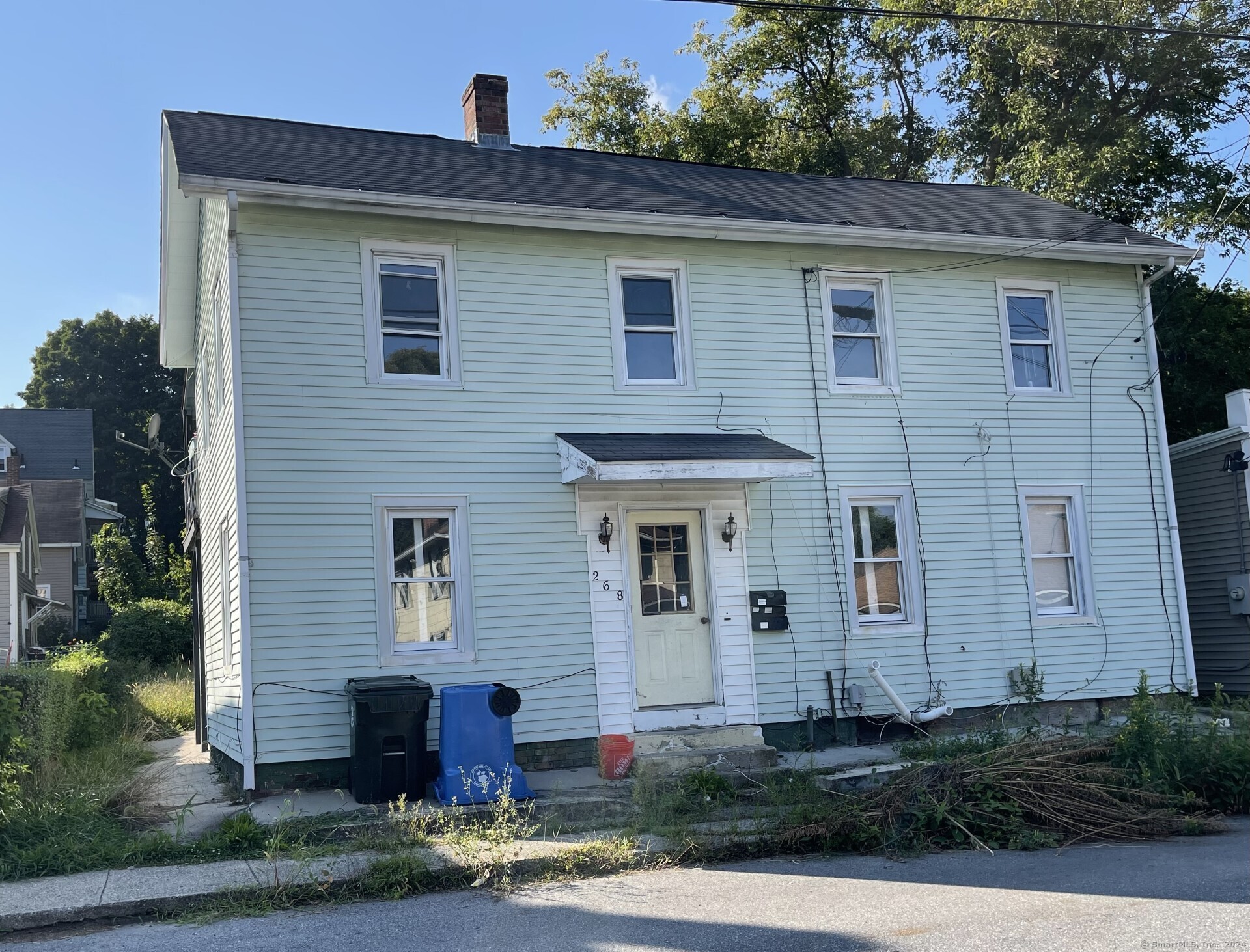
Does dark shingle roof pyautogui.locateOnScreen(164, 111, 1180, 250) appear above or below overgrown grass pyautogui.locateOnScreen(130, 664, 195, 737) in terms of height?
above

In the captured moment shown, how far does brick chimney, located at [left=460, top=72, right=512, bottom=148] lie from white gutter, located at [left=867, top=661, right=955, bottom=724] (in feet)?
26.4

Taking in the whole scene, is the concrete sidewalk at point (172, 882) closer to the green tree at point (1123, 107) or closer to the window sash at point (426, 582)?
the window sash at point (426, 582)

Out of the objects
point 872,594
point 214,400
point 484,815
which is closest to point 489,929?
point 484,815

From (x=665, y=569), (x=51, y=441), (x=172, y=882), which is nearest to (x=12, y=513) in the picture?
(x=51, y=441)

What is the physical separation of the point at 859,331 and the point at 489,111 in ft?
19.0

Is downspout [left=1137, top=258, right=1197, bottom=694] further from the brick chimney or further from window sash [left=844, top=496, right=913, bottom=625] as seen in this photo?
the brick chimney

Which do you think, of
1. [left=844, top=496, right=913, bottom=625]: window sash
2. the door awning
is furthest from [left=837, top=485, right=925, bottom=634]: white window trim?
the door awning

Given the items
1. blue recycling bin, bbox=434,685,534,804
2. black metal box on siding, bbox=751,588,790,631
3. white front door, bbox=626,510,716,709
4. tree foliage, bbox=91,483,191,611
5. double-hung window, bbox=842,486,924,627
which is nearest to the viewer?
blue recycling bin, bbox=434,685,534,804

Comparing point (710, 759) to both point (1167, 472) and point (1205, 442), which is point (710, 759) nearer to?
point (1167, 472)

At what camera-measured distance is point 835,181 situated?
Result: 16.1 meters

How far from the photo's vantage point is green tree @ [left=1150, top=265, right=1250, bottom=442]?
66.9ft

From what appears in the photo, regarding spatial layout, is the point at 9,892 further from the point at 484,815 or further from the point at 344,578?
the point at 344,578

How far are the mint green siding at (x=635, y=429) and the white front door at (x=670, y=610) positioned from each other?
24.2 inches

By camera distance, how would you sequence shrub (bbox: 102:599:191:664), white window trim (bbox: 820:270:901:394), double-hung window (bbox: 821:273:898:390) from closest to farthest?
white window trim (bbox: 820:270:901:394) < double-hung window (bbox: 821:273:898:390) < shrub (bbox: 102:599:191:664)
